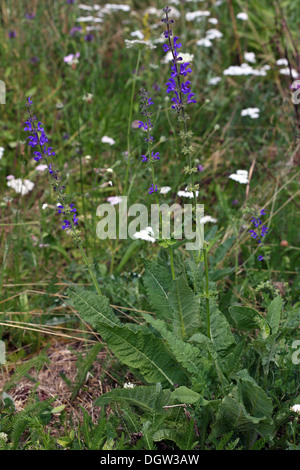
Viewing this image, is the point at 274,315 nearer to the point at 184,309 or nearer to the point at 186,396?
the point at 184,309

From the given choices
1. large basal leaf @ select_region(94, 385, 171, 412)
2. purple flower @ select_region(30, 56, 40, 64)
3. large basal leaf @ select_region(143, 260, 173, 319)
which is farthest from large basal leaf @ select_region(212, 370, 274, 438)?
purple flower @ select_region(30, 56, 40, 64)

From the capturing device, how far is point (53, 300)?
2.47 metres

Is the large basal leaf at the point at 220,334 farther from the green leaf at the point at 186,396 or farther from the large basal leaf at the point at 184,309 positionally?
the green leaf at the point at 186,396

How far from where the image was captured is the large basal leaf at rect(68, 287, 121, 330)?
1871mm

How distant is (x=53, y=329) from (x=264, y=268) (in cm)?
114

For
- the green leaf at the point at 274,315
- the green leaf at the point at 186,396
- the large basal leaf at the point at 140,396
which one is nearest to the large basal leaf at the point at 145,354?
the large basal leaf at the point at 140,396

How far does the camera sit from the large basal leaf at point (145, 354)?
1.75 m

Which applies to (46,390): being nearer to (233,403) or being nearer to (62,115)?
(233,403)

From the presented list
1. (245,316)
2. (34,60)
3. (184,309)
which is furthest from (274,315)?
(34,60)

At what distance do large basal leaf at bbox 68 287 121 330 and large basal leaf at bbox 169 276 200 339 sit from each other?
0.77 ft

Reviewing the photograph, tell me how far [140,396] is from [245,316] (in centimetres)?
46

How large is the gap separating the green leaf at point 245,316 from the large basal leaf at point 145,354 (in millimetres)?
267

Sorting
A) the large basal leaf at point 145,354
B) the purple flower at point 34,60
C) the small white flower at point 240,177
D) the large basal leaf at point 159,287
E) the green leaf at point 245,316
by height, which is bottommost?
the large basal leaf at point 145,354
